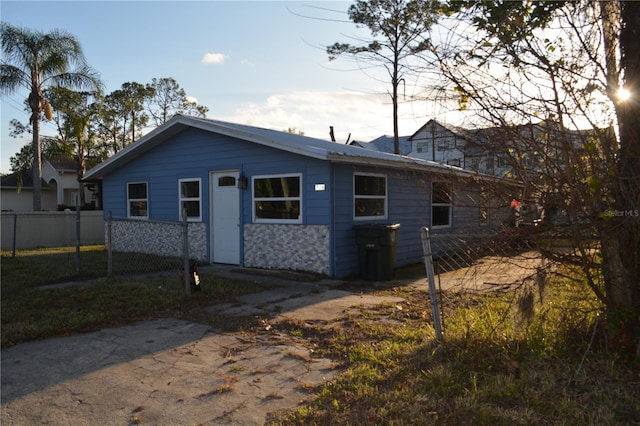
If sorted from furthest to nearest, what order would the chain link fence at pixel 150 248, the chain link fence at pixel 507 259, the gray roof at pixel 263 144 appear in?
the chain link fence at pixel 150 248 < the gray roof at pixel 263 144 < the chain link fence at pixel 507 259

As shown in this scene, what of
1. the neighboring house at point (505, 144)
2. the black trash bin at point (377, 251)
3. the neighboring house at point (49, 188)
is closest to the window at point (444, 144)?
the neighboring house at point (505, 144)

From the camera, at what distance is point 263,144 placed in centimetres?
1097

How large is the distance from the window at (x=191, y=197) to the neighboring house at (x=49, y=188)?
2318cm

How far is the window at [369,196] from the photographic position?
11.0 metres

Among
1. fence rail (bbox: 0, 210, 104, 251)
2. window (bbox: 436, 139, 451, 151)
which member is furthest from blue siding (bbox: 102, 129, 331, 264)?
window (bbox: 436, 139, 451, 151)

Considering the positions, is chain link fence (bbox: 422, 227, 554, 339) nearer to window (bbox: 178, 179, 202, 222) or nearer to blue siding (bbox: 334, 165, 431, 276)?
blue siding (bbox: 334, 165, 431, 276)

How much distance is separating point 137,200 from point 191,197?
2905mm

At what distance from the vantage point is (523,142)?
4.50 metres

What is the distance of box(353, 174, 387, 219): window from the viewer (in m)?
11.0

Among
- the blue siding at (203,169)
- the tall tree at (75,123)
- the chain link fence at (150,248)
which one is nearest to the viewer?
the blue siding at (203,169)

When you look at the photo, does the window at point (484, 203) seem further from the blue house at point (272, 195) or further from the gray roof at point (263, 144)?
the blue house at point (272, 195)

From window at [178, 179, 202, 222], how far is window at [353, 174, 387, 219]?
4476mm

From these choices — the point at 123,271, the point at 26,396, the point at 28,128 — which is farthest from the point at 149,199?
the point at 28,128

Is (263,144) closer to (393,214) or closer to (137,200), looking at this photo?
(393,214)
